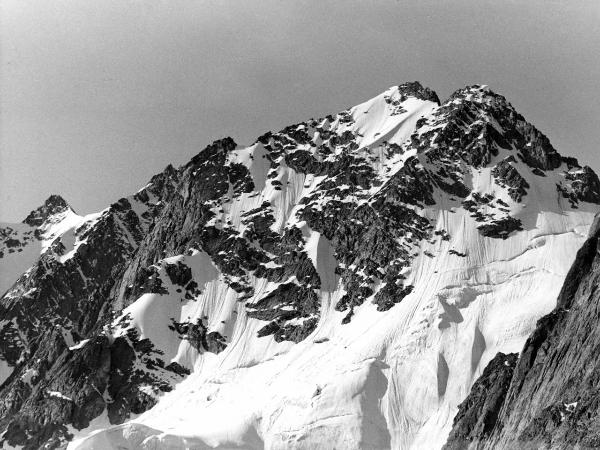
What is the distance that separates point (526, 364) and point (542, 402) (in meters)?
14.7

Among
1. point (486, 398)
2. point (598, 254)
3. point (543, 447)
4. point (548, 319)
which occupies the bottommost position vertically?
point (543, 447)

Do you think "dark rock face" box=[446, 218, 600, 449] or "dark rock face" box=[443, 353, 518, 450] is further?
"dark rock face" box=[443, 353, 518, 450]

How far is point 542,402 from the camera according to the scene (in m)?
171

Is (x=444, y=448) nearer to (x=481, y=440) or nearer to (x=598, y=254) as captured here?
(x=481, y=440)

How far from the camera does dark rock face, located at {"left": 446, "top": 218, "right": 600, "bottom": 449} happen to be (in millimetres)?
154500

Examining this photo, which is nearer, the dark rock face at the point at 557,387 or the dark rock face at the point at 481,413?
the dark rock face at the point at 557,387

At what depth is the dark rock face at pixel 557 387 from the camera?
15450 cm

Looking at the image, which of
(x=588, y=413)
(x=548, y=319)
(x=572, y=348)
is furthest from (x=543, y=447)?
(x=548, y=319)

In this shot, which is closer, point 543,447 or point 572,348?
point 543,447

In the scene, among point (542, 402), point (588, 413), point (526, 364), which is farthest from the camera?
Answer: point (526, 364)

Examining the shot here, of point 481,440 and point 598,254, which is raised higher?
point 598,254

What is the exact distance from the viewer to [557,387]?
16950 cm

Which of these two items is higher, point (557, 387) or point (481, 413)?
point (557, 387)

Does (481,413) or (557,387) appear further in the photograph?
(481,413)
